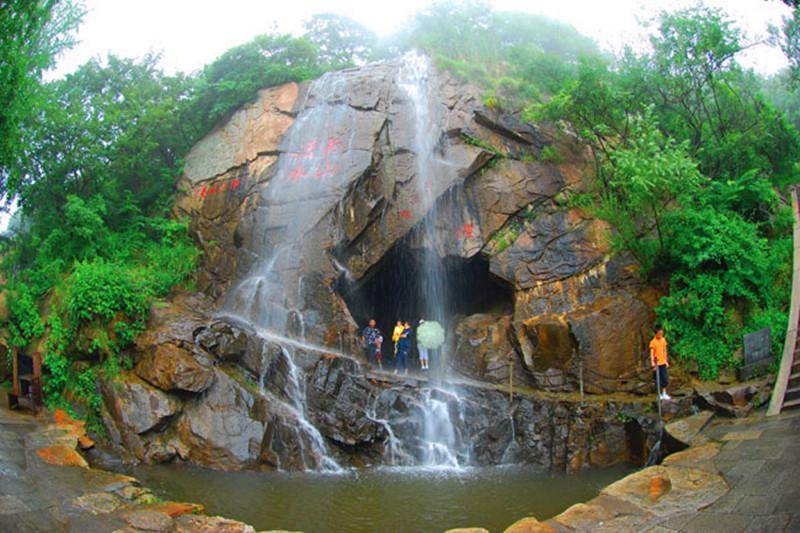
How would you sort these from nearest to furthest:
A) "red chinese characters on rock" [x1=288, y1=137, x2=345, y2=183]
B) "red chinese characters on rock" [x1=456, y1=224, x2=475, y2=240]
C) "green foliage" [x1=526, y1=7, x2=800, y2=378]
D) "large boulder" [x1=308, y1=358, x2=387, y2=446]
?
"large boulder" [x1=308, y1=358, x2=387, y2=446]
"green foliage" [x1=526, y1=7, x2=800, y2=378]
"red chinese characters on rock" [x1=456, y1=224, x2=475, y2=240]
"red chinese characters on rock" [x1=288, y1=137, x2=345, y2=183]

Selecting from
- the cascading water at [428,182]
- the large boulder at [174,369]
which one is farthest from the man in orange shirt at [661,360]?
the large boulder at [174,369]

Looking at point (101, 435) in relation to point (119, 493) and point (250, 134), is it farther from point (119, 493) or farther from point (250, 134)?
point (250, 134)

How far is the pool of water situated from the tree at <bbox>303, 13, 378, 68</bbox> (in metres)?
19.1

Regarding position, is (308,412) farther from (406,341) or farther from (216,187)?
(216,187)

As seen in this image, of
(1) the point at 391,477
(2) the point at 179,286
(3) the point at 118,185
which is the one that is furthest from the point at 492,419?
(3) the point at 118,185

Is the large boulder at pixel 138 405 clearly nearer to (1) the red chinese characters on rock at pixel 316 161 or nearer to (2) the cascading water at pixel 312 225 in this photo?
(2) the cascading water at pixel 312 225

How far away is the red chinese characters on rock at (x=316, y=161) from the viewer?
15.7 meters

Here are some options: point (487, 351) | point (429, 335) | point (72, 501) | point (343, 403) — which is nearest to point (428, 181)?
point (429, 335)

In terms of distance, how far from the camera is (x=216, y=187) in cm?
1658

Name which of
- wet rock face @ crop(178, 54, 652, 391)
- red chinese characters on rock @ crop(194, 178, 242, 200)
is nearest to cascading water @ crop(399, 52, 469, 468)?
wet rock face @ crop(178, 54, 652, 391)

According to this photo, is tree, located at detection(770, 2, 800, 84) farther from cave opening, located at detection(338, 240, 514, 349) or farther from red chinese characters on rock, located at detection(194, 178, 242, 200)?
red chinese characters on rock, located at detection(194, 178, 242, 200)

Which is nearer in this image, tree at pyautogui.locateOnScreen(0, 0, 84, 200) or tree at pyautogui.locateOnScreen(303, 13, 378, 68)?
tree at pyautogui.locateOnScreen(0, 0, 84, 200)

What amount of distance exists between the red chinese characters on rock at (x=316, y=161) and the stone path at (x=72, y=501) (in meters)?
9.32

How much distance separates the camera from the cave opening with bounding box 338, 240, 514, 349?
1552 centimetres
